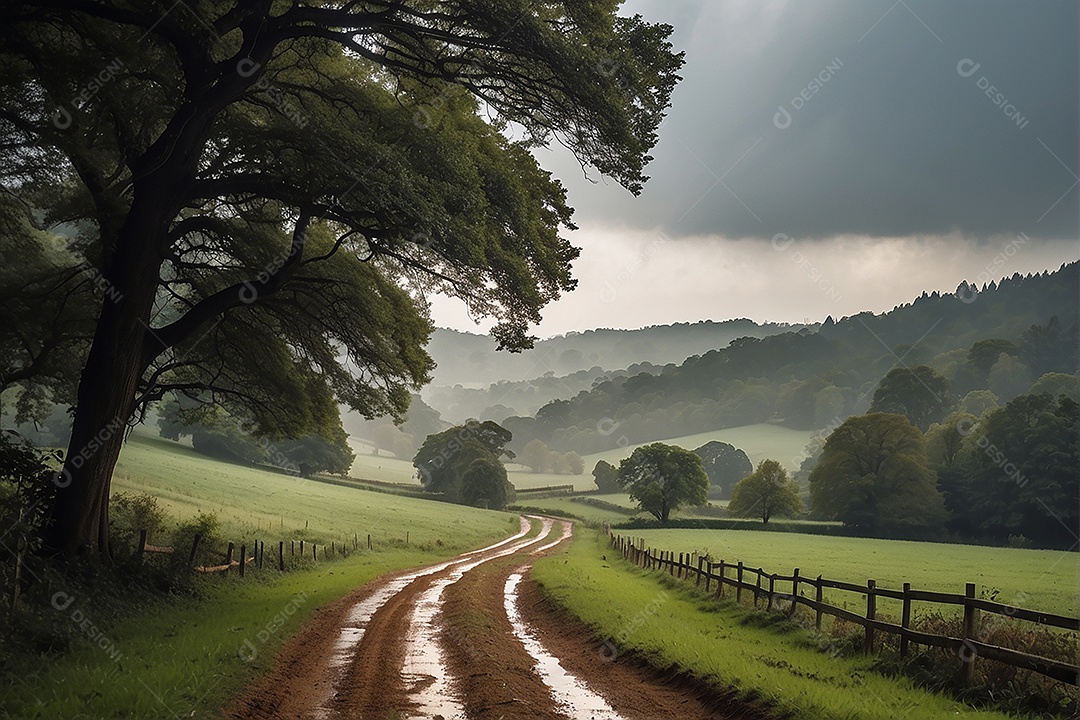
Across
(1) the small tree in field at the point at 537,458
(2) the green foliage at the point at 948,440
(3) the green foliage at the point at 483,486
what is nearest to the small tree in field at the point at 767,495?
(2) the green foliage at the point at 948,440

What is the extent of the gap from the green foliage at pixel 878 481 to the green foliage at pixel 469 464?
35.5 meters

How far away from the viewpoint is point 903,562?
41.2 meters

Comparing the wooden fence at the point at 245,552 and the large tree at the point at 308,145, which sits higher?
the large tree at the point at 308,145

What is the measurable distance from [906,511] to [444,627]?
5964 centimetres

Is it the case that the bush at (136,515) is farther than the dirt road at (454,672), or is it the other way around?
the bush at (136,515)

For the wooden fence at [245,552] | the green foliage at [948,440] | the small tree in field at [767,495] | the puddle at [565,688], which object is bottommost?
the wooden fence at [245,552]

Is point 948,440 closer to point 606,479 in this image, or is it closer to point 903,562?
point 903,562

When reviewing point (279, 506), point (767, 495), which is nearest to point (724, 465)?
point (767, 495)

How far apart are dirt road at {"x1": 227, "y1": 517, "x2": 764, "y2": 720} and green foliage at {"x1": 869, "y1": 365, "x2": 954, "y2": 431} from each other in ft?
382

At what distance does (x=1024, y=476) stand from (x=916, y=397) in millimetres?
64149

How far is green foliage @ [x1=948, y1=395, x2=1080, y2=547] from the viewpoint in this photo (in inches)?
2251

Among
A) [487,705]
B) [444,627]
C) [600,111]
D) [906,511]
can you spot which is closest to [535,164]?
[600,111]

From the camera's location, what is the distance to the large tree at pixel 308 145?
12.9 meters

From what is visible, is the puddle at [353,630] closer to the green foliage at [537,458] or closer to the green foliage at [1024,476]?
the green foliage at [1024,476]
